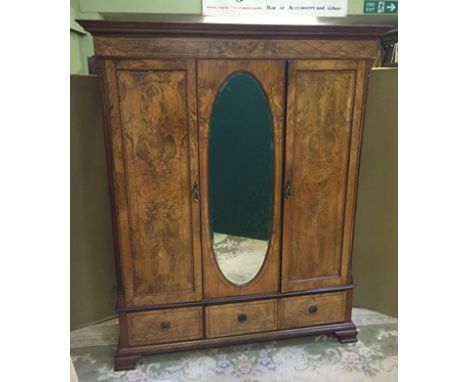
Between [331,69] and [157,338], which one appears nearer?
[331,69]

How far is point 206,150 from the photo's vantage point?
1.63 m

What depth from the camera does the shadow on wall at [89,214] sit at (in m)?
1.91

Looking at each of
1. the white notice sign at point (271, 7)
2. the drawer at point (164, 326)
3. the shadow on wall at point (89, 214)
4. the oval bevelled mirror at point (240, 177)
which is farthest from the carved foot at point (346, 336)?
the white notice sign at point (271, 7)

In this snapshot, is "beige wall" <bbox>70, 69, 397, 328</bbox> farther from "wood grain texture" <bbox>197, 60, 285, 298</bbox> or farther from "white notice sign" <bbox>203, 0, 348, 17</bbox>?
"wood grain texture" <bbox>197, 60, 285, 298</bbox>

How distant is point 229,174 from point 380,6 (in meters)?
1.42

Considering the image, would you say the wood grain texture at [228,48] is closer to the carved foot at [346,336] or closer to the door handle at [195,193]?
the door handle at [195,193]

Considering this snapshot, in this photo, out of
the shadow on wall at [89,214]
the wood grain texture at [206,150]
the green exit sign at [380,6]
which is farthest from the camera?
the green exit sign at [380,6]

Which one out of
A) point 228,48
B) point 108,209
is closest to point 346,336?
point 108,209

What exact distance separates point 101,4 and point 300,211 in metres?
1.59

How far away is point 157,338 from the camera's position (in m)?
1.82

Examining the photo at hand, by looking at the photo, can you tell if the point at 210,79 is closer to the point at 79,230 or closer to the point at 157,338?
the point at 79,230

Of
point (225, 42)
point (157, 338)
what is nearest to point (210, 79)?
point (225, 42)

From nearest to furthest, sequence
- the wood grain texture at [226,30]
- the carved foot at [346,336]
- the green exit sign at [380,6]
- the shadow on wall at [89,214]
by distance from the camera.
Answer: the wood grain texture at [226,30] → the shadow on wall at [89,214] → the carved foot at [346,336] → the green exit sign at [380,6]

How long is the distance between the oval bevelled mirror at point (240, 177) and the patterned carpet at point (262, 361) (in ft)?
1.45
